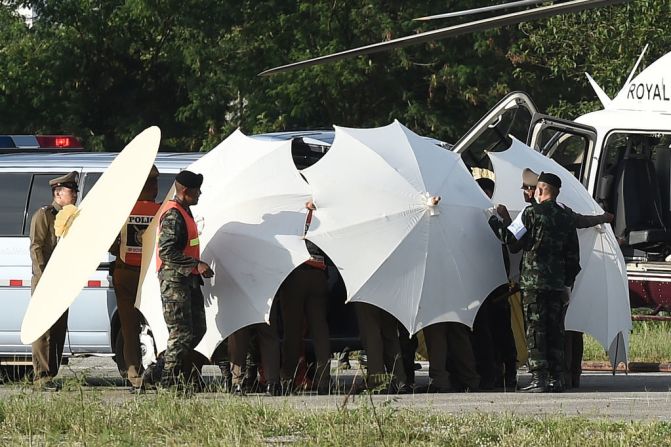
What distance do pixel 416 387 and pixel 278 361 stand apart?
123 centimetres

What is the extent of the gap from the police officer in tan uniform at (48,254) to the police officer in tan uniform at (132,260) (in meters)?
0.53

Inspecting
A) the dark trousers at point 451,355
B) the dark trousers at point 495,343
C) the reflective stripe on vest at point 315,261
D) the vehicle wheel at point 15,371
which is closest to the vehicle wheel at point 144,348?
the reflective stripe on vest at point 315,261

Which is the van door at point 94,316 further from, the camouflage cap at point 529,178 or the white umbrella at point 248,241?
the camouflage cap at point 529,178

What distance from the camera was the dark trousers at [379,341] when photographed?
1212 cm

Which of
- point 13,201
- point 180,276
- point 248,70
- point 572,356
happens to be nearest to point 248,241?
point 180,276

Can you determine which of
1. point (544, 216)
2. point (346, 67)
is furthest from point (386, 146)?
point (346, 67)

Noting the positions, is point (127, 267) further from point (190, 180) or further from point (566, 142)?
point (566, 142)

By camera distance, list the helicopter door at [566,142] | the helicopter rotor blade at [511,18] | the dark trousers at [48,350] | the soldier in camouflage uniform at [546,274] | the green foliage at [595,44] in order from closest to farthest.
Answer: the helicopter rotor blade at [511,18] → the soldier in camouflage uniform at [546,274] → the dark trousers at [48,350] → the helicopter door at [566,142] → the green foliage at [595,44]

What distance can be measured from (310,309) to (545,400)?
196cm

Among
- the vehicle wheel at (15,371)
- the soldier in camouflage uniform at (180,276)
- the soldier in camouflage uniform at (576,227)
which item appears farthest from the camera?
the vehicle wheel at (15,371)

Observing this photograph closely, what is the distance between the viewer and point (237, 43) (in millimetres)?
28125

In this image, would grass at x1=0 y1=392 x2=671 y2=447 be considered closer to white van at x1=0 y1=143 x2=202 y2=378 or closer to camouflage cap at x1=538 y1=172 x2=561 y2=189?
camouflage cap at x1=538 y1=172 x2=561 y2=189

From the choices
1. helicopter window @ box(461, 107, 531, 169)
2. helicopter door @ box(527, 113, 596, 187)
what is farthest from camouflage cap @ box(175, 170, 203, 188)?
helicopter door @ box(527, 113, 596, 187)

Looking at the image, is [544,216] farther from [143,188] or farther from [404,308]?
[143,188]
